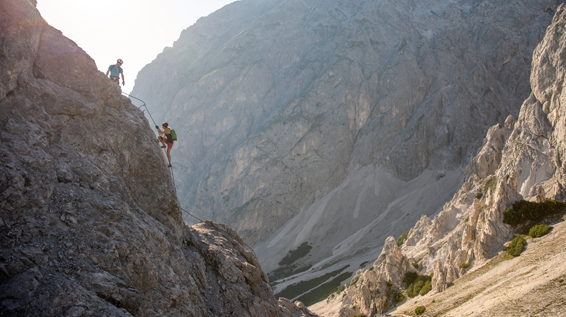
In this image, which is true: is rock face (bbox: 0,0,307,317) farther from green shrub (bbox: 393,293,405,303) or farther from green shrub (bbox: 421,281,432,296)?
green shrub (bbox: 393,293,405,303)

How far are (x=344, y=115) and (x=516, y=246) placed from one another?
100389mm

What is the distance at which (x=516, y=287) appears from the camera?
22344mm

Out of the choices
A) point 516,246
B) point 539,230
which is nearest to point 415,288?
point 516,246

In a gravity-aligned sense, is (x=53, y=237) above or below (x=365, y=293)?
above

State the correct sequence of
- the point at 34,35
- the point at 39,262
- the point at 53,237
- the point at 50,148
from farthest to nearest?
the point at 34,35
the point at 50,148
the point at 53,237
the point at 39,262

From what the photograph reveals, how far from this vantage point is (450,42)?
131125 mm

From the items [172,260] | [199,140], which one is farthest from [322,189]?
[172,260]

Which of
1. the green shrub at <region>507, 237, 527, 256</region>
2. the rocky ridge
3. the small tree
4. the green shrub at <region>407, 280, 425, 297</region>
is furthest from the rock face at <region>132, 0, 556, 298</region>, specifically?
the green shrub at <region>507, 237, 527, 256</region>

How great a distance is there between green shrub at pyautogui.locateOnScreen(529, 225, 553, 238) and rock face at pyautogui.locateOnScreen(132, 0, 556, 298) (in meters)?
50.5

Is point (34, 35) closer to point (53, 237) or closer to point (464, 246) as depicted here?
point (53, 237)

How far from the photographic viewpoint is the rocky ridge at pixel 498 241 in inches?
894

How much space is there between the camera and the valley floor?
64.6 feet

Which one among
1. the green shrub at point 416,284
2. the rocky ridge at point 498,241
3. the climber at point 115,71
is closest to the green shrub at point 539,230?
the rocky ridge at point 498,241

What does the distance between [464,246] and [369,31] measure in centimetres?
12433
